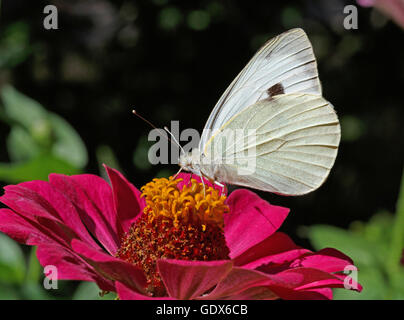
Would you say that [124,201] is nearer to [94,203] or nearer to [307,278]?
[94,203]

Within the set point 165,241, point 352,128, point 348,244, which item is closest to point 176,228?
point 165,241

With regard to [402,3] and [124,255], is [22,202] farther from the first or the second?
[402,3]

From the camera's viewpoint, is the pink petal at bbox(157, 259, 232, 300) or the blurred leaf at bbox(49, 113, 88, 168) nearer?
the pink petal at bbox(157, 259, 232, 300)

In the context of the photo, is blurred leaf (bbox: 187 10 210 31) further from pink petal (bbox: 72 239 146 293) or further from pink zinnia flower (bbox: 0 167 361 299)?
pink petal (bbox: 72 239 146 293)

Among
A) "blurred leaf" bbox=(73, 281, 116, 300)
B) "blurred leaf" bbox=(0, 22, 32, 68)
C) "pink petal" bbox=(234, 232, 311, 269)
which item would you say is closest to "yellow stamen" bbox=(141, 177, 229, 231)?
"pink petal" bbox=(234, 232, 311, 269)

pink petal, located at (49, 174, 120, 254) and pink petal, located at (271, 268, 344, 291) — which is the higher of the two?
pink petal, located at (49, 174, 120, 254)

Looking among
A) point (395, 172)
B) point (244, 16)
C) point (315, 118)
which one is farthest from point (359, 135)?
point (315, 118)

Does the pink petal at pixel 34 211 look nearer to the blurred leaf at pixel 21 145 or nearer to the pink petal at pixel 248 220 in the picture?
the pink petal at pixel 248 220
